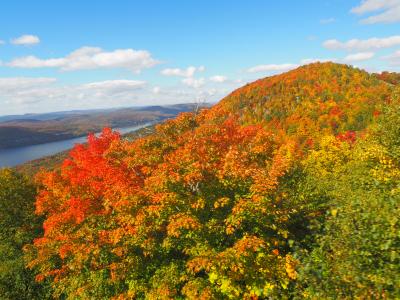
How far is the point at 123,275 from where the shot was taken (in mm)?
17531

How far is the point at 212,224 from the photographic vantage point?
55.0 ft

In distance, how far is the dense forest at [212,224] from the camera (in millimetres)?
10727

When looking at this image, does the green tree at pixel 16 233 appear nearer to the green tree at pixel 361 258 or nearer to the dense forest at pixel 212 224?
the dense forest at pixel 212 224

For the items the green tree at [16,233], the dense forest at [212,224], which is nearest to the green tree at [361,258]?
the dense forest at [212,224]

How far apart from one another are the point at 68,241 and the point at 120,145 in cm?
742

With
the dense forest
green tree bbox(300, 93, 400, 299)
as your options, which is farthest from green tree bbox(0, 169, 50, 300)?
green tree bbox(300, 93, 400, 299)

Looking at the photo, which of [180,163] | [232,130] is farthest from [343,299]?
[232,130]

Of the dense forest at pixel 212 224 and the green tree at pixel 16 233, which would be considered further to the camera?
the green tree at pixel 16 233

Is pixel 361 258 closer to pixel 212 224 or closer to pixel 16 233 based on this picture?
pixel 212 224

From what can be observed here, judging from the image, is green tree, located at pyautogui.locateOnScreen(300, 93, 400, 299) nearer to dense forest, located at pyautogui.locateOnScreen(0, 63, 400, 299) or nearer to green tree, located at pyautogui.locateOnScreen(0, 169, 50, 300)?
dense forest, located at pyautogui.locateOnScreen(0, 63, 400, 299)

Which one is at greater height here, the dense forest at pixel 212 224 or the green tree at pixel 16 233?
the dense forest at pixel 212 224

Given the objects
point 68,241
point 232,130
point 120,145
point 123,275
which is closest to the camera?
point 123,275

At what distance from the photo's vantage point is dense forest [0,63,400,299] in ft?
35.2

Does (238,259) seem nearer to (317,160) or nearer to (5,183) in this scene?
(317,160)
